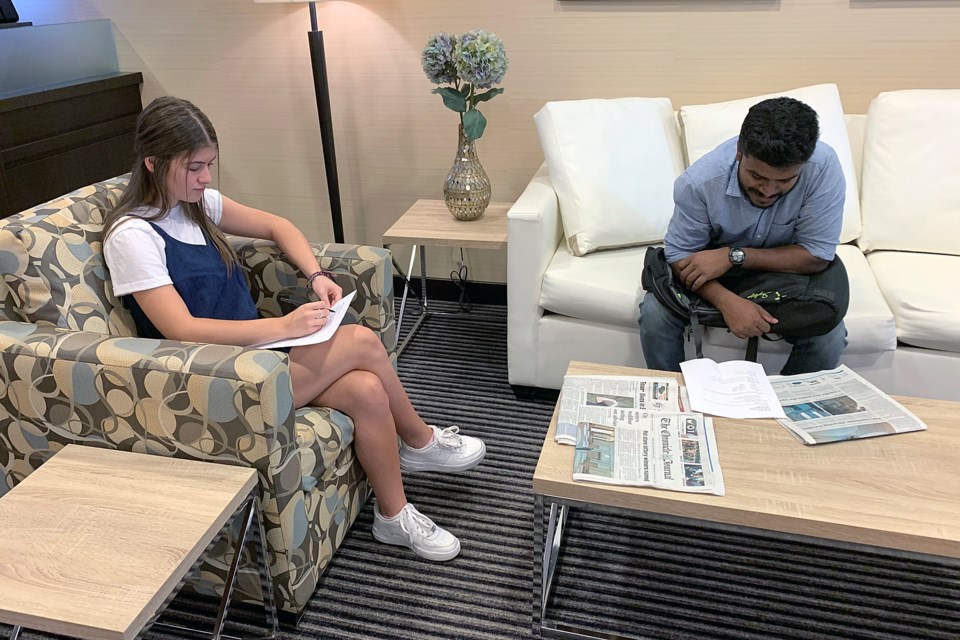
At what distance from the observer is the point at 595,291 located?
2.32 metres

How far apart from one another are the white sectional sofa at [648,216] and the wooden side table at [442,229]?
0.74 feet

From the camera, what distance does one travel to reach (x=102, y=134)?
309 centimetres

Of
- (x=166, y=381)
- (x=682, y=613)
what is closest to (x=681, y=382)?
(x=682, y=613)

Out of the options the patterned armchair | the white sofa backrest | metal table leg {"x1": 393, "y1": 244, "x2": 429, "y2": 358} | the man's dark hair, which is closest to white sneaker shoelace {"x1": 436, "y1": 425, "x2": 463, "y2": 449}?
Result: the patterned armchair

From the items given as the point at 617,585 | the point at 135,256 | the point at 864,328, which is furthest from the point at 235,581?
the point at 864,328

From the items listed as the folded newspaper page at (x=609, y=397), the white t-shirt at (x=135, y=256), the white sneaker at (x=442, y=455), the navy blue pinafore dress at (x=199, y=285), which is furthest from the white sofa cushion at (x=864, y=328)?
the white t-shirt at (x=135, y=256)

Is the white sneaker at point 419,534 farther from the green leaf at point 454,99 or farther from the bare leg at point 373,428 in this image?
the green leaf at point 454,99

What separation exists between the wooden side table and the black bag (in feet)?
2.13

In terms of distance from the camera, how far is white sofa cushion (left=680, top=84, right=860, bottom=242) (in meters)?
2.47

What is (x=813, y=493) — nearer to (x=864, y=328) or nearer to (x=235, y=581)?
(x=864, y=328)

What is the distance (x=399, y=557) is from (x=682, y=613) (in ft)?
2.27

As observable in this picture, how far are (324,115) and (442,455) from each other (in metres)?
1.51

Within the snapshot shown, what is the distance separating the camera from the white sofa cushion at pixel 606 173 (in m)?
2.47

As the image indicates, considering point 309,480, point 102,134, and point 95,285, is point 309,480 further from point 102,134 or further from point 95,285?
point 102,134
